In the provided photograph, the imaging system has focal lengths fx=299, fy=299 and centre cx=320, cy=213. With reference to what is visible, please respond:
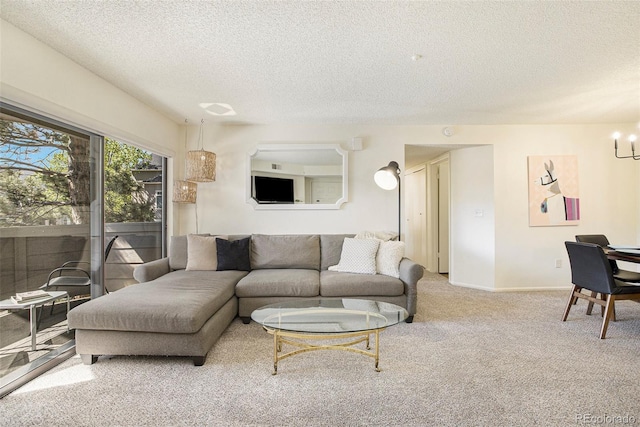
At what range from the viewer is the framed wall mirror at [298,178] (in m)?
4.02

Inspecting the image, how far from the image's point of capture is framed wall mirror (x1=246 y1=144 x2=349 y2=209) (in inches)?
158

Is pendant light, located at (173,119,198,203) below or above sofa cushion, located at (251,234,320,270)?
above

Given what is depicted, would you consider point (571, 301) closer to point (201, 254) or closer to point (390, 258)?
point (390, 258)

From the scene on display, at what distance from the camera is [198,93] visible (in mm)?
3039

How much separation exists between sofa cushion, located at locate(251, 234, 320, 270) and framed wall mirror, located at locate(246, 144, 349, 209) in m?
0.59

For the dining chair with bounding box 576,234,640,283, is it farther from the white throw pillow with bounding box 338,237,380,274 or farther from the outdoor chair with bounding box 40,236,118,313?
the outdoor chair with bounding box 40,236,118,313

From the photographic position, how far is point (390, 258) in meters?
3.17

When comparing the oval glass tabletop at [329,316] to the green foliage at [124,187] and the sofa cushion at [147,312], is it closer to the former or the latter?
the sofa cushion at [147,312]

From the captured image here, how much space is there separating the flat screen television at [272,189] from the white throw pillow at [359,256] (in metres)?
1.14

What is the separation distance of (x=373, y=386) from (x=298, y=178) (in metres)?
2.75

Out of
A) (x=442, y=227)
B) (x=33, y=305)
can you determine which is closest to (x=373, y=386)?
(x=33, y=305)

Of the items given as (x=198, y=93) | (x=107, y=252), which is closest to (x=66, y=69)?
(x=198, y=93)

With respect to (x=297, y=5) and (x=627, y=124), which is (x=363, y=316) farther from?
(x=627, y=124)
